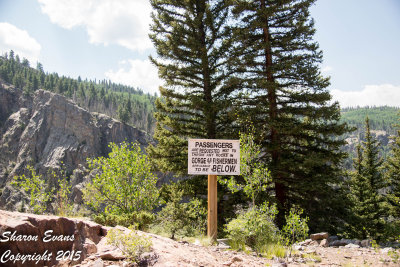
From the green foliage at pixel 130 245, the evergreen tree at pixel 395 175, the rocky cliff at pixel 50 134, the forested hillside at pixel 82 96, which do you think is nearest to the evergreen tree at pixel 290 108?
the green foliage at pixel 130 245

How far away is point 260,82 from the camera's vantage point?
1207cm

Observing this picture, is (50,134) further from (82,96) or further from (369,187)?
(369,187)

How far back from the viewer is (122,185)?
814 centimetres

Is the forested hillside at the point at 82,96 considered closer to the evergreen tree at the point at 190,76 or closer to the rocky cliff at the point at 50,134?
the rocky cliff at the point at 50,134

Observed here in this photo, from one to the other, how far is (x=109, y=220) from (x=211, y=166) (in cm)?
331

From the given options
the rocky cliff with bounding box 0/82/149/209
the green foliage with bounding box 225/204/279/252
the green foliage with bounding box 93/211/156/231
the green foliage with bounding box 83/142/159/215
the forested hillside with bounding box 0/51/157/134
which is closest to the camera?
the green foliage with bounding box 225/204/279/252

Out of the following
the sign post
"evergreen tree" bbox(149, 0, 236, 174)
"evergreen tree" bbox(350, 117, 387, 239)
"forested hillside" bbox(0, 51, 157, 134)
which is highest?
"forested hillside" bbox(0, 51, 157, 134)

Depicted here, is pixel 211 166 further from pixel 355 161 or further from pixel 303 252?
pixel 355 161

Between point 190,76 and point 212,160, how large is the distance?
7678mm

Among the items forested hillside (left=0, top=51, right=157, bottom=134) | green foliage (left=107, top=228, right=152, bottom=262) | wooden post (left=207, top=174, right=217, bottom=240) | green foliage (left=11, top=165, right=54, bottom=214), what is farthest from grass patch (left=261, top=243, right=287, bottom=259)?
forested hillside (left=0, top=51, right=157, bottom=134)

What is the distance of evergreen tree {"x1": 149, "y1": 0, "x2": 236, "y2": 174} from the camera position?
13133 mm

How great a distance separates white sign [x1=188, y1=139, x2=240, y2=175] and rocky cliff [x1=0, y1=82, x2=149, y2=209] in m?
87.1

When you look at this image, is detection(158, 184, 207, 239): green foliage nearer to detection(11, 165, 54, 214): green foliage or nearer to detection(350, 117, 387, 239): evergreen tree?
detection(11, 165, 54, 214): green foliage

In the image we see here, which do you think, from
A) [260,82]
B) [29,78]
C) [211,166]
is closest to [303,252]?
[211,166]
